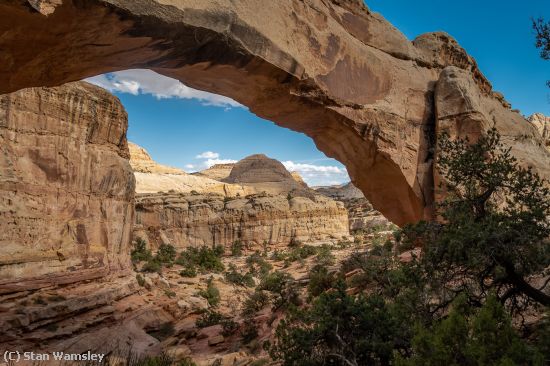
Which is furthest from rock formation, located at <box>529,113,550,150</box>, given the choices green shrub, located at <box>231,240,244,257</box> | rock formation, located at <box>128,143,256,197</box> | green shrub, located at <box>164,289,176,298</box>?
green shrub, located at <box>164,289,176,298</box>

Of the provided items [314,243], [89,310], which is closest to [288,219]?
[314,243]

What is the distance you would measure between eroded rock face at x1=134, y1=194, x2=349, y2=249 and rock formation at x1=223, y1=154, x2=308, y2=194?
17.1 metres

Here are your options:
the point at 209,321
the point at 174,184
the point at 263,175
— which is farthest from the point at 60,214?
the point at 263,175

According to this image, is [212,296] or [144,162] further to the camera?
[144,162]

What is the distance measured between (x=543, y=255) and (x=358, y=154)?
501 cm

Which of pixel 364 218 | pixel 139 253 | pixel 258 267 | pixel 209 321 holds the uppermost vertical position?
pixel 364 218

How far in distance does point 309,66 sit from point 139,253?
80.9ft

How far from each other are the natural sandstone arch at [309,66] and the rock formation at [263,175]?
4647 cm

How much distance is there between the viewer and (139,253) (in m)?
27.9

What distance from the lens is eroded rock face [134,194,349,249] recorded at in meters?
35.4

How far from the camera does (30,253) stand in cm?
1132

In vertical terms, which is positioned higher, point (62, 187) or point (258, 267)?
point (62, 187)

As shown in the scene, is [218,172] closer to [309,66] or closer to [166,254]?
[166,254]

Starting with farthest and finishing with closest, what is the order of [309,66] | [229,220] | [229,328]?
[229,220], [229,328], [309,66]
